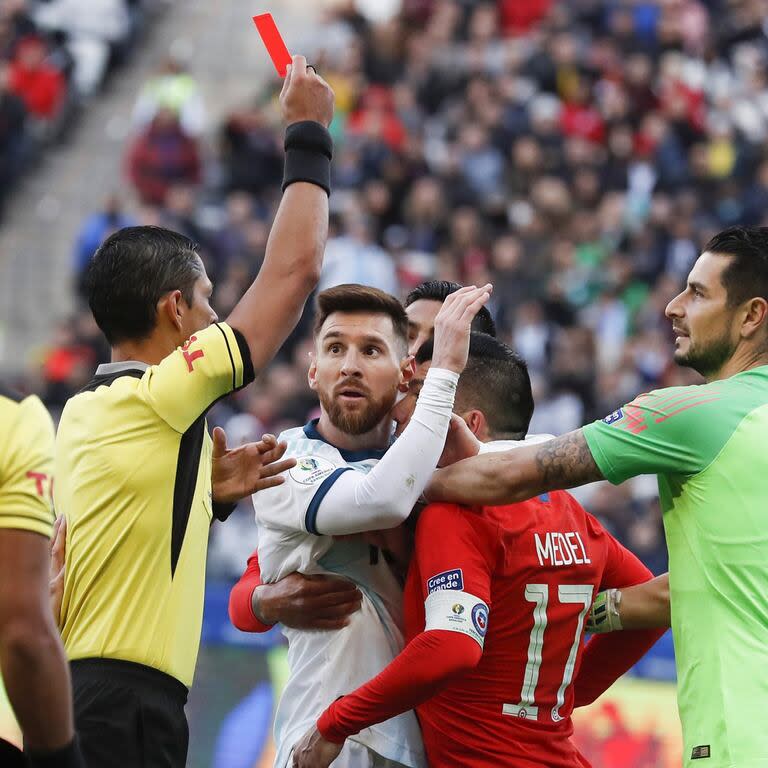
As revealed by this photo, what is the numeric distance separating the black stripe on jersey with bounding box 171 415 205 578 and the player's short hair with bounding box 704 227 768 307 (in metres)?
1.79

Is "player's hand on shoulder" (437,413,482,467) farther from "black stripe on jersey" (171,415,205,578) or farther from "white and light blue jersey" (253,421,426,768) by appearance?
"black stripe on jersey" (171,415,205,578)

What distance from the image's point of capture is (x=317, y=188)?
14.0 feet

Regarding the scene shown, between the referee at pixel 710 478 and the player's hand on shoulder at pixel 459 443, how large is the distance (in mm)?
124

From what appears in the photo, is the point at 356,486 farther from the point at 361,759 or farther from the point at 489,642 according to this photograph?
the point at 361,759

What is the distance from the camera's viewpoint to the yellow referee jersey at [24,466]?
3.41 m

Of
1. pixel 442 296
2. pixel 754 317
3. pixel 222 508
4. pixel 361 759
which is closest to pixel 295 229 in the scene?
pixel 222 508

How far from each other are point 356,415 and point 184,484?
2.77 feet

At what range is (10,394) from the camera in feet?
11.5

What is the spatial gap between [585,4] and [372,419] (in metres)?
14.5

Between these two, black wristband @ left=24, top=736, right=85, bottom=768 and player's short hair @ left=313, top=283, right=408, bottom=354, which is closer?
black wristband @ left=24, top=736, right=85, bottom=768

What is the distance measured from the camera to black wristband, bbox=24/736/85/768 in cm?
341

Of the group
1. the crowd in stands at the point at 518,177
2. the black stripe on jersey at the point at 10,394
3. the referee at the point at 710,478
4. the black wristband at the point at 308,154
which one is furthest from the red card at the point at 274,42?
the crowd in stands at the point at 518,177

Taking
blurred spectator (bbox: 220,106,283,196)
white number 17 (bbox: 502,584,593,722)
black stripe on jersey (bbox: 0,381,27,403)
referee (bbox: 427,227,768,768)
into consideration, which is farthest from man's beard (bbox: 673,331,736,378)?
blurred spectator (bbox: 220,106,283,196)

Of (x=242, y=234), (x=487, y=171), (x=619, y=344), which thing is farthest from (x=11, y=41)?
(x=619, y=344)
